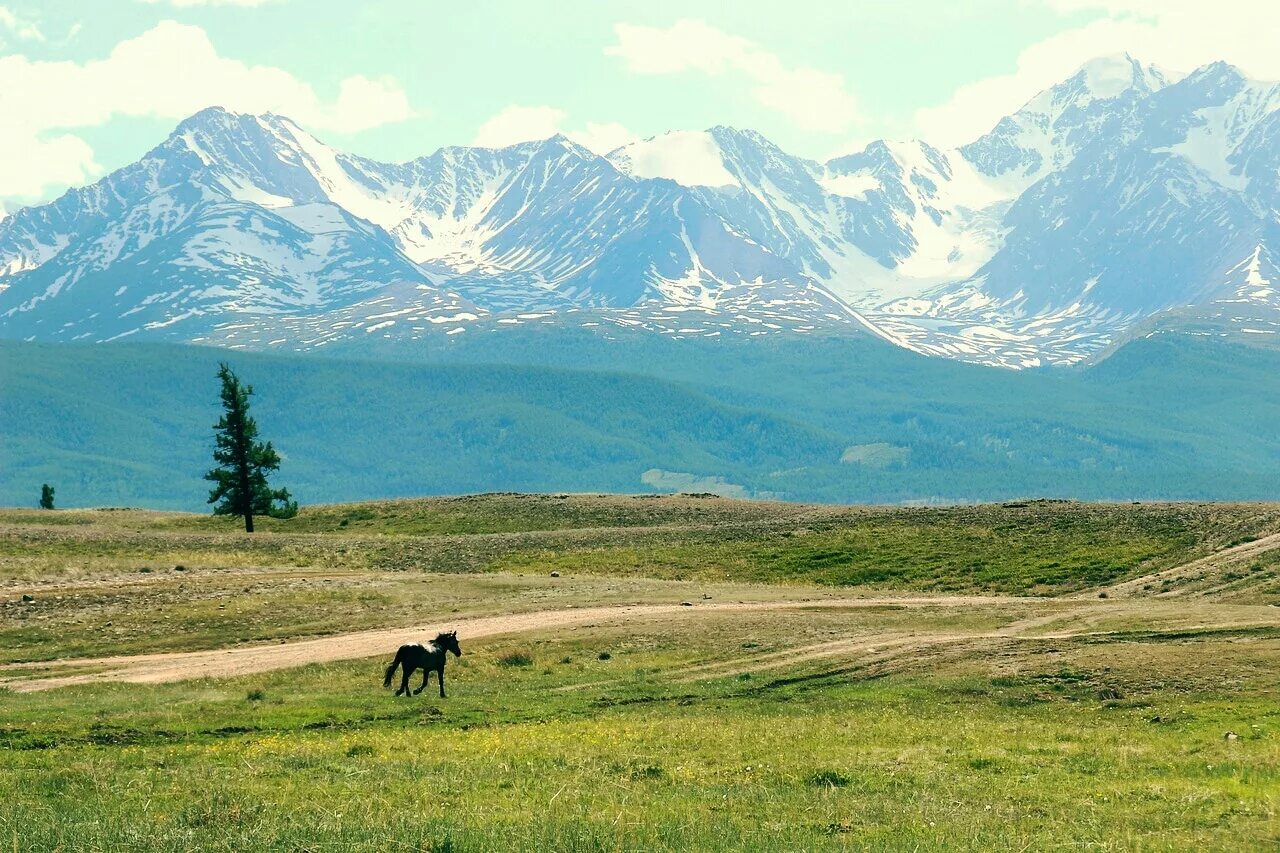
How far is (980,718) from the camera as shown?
36969 mm

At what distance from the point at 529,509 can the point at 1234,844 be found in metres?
→ 94.3

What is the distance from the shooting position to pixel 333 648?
5172 cm

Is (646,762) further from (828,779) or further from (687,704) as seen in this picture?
(687,704)

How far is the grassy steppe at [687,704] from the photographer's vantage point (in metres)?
23.1

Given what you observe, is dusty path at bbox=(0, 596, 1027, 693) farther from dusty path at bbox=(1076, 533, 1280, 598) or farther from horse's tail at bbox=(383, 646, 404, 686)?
dusty path at bbox=(1076, 533, 1280, 598)

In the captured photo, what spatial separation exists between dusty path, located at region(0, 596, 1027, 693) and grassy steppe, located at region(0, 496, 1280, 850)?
89 centimetres

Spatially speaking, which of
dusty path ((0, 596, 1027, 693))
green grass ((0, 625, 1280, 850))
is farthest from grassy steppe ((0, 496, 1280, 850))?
dusty path ((0, 596, 1027, 693))

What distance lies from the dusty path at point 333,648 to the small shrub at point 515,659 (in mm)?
3122

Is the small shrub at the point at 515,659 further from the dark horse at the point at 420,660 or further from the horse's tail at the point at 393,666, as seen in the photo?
the dark horse at the point at 420,660

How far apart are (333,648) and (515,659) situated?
23.3 feet

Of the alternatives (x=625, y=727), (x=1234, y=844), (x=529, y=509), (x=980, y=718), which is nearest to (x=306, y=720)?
(x=625, y=727)

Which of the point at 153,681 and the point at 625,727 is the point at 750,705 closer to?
the point at 625,727

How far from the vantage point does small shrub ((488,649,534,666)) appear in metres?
48.5

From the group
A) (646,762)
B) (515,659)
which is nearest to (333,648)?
(515,659)
